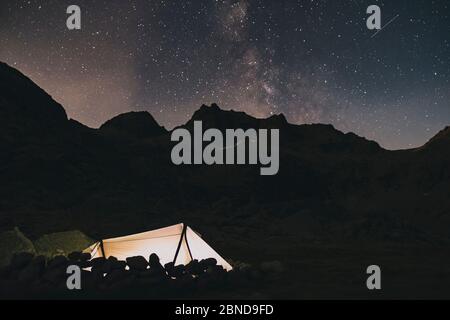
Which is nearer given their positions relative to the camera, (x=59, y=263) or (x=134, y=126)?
(x=59, y=263)

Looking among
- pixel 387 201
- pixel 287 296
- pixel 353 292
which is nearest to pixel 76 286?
pixel 287 296

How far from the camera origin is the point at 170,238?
18938 millimetres

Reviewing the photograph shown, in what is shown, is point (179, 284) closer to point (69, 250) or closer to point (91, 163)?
point (69, 250)

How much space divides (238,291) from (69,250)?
665cm

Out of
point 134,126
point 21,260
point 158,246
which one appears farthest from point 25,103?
point 158,246

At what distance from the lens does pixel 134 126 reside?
152 metres

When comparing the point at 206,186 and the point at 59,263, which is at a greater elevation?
the point at 206,186

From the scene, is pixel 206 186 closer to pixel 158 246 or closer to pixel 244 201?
pixel 244 201

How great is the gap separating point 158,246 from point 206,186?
267 ft

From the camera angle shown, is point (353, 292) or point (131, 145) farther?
point (131, 145)

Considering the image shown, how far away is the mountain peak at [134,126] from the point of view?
149125 mm

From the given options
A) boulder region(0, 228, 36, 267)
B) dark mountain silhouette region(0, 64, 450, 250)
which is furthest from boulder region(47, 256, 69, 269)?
dark mountain silhouette region(0, 64, 450, 250)

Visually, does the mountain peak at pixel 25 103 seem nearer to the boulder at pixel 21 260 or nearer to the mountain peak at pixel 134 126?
the mountain peak at pixel 134 126

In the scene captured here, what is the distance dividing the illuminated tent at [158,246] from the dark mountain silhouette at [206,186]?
26.9 meters
